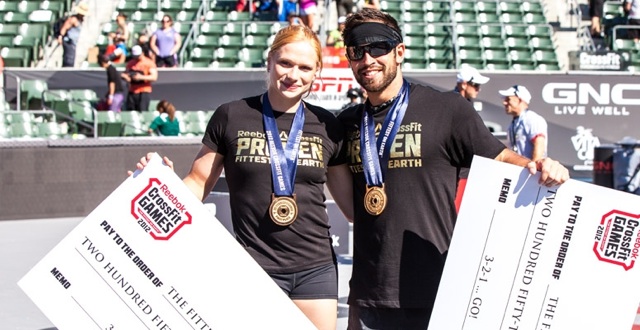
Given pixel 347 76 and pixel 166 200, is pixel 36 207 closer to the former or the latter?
pixel 347 76

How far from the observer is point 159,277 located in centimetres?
376

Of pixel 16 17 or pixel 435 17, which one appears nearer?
pixel 16 17

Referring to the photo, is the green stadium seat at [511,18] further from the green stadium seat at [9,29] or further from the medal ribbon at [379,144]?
the medal ribbon at [379,144]

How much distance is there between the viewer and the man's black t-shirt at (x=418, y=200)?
3.87 meters

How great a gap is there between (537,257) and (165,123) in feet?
39.6

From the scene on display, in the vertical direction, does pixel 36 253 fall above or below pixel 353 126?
below

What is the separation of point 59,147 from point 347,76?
5.24 m

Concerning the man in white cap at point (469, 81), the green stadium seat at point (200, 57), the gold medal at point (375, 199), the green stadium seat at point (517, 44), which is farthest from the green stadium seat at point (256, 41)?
the gold medal at point (375, 199)

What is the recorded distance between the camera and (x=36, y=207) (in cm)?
1371

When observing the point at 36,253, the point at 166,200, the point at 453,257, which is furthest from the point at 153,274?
the point at 36,253

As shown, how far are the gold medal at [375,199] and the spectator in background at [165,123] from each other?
11644mm

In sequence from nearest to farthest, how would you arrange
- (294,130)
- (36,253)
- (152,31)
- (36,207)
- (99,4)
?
(294,130) < (36,253) < (36,207) < (152,31) < (99,4)

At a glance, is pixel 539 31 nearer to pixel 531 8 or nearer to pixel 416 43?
pixel 531 8

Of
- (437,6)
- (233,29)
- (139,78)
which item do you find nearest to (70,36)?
(139,78)
